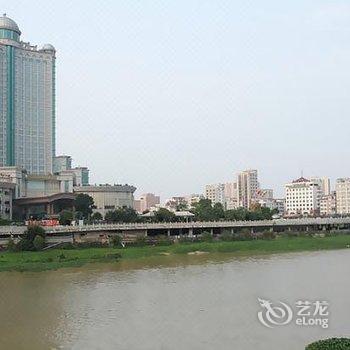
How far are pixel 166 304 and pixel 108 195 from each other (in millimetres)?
34366

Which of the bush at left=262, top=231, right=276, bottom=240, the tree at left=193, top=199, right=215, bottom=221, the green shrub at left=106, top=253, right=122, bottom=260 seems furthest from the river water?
the tree at left=193, top=199, right=215, bottom=221

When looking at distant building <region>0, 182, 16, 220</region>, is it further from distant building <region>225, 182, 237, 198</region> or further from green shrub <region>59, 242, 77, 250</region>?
distant building <region>225, 182, 237, 198</region>

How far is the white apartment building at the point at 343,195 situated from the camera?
198 ft

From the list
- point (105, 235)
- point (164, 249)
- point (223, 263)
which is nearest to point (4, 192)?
point (105, 235)

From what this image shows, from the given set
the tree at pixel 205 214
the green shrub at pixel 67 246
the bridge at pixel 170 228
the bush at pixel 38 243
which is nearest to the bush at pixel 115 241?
the bridge at pixel 170 228

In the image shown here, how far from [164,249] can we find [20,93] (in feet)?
73.8

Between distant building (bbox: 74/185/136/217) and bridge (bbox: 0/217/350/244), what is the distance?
16144 millimetres

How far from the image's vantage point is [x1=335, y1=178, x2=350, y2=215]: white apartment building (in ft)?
198

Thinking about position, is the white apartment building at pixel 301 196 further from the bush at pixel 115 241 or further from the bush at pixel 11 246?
the bush at pixel 11 246

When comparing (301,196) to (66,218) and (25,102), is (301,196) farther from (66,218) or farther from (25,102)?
(66,218)

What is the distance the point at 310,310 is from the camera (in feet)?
25.7

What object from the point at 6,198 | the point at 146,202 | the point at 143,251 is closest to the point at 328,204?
the point at 146,202

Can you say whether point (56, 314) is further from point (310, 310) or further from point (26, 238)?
point (26, 238)

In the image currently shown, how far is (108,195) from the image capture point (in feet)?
144
